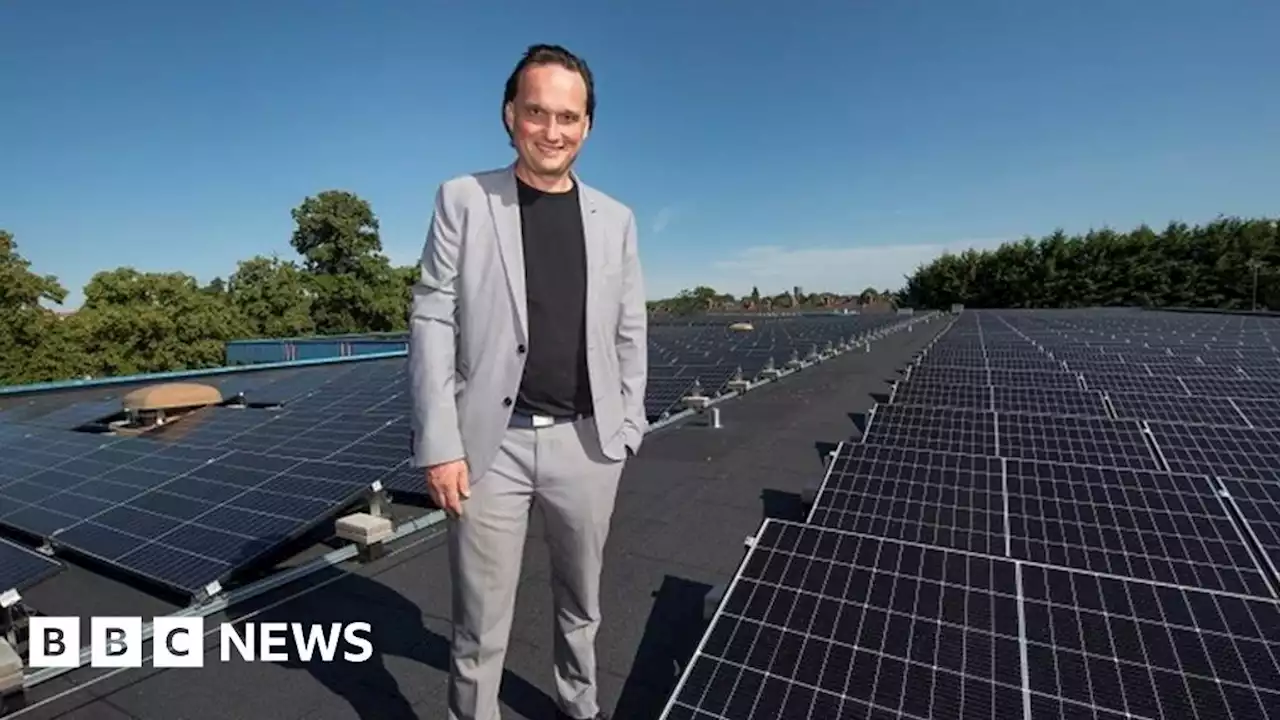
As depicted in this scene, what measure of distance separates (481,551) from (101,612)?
3709mm

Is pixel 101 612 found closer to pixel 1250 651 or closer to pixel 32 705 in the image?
pixel 32 705

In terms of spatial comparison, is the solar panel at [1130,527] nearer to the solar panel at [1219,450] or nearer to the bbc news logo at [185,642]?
the solar panel at [1219,450]

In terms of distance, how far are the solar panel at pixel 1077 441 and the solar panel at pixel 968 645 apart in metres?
3.87

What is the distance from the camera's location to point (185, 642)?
3.68 m

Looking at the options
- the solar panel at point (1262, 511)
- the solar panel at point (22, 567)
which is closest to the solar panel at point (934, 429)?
the solar panel at point (1262, 511)

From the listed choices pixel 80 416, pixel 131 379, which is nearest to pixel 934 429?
pixel 80 416

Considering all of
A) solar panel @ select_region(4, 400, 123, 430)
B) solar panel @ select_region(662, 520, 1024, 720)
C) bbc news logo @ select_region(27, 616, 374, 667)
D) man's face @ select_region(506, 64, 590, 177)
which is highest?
man's face @ select_region(506, 64, 590, 177)

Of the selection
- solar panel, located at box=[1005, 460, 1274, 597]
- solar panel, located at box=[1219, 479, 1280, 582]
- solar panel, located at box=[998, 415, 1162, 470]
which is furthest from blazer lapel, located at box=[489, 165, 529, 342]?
solar panel, located at box=[998, 415, 1162, 470]

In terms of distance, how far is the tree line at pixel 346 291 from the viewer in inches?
1115

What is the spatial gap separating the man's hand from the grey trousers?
9 centimetres

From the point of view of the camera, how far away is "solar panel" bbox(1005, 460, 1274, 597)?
370cm

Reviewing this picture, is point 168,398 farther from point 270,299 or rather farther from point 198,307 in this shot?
point 270,299

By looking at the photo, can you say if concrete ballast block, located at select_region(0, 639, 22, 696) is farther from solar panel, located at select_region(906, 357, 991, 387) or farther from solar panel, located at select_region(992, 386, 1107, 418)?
solar panel, located at select_region(906, 357, 991, 387)

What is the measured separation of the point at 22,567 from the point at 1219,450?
11.2 m
